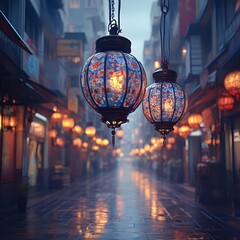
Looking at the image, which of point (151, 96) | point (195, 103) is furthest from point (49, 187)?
point (151, 96)

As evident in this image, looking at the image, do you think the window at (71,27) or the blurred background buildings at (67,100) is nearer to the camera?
the blurred background buildings at (67,100)

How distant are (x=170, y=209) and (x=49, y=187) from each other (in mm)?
11930

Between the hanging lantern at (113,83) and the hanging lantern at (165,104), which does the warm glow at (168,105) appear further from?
the hanging lantern at (113,83)

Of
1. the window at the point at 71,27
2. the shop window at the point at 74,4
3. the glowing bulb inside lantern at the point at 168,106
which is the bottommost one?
the glowing bulb inside lantern at the point at 168,106

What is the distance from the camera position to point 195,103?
1989 cm

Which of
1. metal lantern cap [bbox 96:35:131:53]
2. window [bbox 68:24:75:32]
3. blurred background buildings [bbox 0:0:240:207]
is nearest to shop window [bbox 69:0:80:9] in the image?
window [bbox 68:24:75:32]

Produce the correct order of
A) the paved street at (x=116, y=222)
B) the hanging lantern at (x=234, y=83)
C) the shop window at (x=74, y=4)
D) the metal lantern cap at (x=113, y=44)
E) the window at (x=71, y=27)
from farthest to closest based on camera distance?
1. the shop window at (x=74, y=4)
2. the window at (x=71, y=27)
3. the hanging lantern at (x=234, y=83)
4. the paved street at (x=116, y=222)
5. the metal lantern cap at (x=113, y=44)

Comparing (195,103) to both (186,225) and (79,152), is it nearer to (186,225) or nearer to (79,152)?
(186,225)

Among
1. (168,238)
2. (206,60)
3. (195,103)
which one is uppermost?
(206,60)

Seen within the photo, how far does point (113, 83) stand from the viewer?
19.0ft

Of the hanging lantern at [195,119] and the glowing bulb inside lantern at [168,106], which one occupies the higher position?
the hanging lantern at [195,119]

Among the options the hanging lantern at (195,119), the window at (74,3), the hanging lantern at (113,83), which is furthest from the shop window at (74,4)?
the hanging lantern at (113,83)

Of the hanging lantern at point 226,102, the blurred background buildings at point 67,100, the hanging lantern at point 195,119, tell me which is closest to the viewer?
the hanging lantern at point 226,102

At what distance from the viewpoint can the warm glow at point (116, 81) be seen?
580 cm
